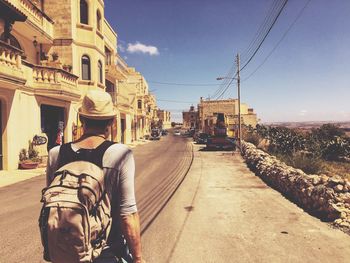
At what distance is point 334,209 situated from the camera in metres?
6.52

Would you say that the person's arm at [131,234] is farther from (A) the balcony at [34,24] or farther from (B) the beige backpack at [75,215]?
(A) the balcony at [34,24]

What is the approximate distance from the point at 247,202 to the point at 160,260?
4.40m

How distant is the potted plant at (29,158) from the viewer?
1377 centimetres

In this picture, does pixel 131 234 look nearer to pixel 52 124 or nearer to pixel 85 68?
pixel 52 124

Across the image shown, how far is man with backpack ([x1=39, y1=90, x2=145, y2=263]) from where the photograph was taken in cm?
164

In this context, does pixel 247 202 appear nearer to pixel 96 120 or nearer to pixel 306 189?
pixel 306 189

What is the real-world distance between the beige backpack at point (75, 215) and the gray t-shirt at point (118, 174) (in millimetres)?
79

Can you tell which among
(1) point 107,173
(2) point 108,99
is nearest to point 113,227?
(1) point 107,173

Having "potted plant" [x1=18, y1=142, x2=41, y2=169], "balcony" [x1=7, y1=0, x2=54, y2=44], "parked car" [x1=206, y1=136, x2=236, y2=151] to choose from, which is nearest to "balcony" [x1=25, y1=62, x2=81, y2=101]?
"balcony" [x1=7, y1=0, x2=54, y2=44]

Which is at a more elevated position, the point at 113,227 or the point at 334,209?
the point at 113,227

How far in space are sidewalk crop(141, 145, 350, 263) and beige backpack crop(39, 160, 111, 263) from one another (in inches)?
125

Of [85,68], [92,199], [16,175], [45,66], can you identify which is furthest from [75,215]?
[85,68]

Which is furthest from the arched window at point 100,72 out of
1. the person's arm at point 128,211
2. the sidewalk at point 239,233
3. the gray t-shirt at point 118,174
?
the person's arm at point 128,211

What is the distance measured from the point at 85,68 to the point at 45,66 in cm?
593
